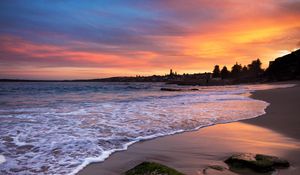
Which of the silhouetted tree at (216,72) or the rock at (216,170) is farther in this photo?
the silhouetted tree at (216,72)

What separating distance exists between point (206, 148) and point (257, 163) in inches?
73.9

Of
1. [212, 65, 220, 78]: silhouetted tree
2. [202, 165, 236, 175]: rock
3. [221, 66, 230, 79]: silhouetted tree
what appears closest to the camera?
[202, 165, 236, 175]: rock

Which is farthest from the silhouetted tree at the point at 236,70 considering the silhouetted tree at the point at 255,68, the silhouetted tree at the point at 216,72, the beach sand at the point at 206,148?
the beach sand at the point at 206,148

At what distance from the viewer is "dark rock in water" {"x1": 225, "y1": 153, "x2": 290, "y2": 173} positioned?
4.50 metres

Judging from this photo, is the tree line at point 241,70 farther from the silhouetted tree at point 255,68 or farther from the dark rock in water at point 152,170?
the dark rock in water at point 152,170

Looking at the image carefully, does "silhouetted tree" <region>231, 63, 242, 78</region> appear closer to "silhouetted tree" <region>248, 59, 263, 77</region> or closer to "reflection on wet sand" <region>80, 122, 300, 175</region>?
"silhouetted tree" <region>248, 59, 263, 77</region>

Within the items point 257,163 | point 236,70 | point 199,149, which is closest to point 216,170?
point 257,163

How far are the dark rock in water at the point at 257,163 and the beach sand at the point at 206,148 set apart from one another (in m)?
0.16

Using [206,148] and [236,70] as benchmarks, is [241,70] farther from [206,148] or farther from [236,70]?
[206,148]

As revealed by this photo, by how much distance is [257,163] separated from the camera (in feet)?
15.0

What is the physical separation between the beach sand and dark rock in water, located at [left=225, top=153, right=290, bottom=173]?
0.16 meters

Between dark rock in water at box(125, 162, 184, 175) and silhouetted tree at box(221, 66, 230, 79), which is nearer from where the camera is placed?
dark rock in water at box(125, 162, 184, 175)

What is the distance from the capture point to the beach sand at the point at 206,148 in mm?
5074

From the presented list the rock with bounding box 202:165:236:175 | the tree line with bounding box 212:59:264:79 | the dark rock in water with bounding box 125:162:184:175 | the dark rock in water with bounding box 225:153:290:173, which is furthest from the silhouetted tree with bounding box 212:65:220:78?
the dark rock in water with bounding box 125:162:184:175
